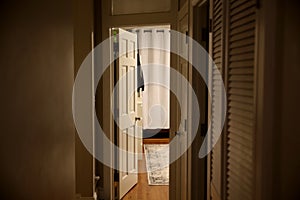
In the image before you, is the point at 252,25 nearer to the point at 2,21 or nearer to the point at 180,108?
the point at 2,21

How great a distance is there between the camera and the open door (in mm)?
4175

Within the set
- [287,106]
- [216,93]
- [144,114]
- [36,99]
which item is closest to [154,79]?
[144,114]

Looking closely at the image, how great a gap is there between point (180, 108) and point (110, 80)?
90cm

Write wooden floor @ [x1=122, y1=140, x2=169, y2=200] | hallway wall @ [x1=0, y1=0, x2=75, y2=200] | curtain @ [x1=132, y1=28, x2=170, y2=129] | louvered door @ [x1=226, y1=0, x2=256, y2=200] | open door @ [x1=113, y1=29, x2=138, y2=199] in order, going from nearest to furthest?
hallway wall @ [x1=0, y1=0, x2=75, y2=200] → louvered door @ [x1=226, y1=0, x2=256, y2=200] → open door @ [x1=113, y1=29, x2=138, y2=199] → wooden floor @ [x1=122, y1=140, x2=169, y2=200] → curtain @ [x1=132, y1=28, x2=170, y2=129]

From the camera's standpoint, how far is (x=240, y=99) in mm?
1339

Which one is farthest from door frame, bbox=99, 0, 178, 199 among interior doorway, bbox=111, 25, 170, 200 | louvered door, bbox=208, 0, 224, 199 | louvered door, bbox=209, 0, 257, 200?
louvered door, bbox=209, 0, 257, 200

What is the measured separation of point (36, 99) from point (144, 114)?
21.3 feet

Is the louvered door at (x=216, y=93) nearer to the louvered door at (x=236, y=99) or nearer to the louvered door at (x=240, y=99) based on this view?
the louvered door at (x=236, y=99)

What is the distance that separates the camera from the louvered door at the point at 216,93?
1.73 metres

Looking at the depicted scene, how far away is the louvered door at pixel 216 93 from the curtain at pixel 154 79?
5.72 meters

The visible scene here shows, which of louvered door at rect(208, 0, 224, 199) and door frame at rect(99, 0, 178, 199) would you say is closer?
louvered door at rect(208, 0, 224, 199)

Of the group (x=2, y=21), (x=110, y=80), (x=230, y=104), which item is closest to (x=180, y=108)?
(x=110, y=80)

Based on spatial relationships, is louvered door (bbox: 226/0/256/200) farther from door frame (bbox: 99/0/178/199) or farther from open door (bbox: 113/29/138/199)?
open door (bbox: 113/29/138/199)

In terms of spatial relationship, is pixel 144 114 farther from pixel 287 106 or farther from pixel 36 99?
pixel 287 106
